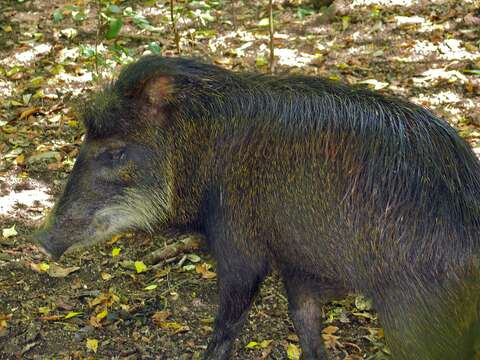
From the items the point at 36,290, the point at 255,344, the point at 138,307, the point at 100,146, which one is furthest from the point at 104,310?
the point at 100,146

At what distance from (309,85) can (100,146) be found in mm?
1007

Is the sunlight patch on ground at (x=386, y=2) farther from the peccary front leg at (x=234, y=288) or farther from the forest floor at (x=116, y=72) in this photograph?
the peccary front leg at (x=234, y=288)

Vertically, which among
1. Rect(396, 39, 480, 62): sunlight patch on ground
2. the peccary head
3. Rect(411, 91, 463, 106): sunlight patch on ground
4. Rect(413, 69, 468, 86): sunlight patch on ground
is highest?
the peccary head

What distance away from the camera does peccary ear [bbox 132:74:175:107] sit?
11.1 feet

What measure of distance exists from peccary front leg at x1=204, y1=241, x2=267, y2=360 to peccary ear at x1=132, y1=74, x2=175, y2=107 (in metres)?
0.72

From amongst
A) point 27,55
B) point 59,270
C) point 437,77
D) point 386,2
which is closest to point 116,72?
point 59,270

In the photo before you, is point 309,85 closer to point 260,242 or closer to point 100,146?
point 260,242

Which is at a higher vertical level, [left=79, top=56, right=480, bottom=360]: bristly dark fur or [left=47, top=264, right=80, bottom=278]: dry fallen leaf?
[left=79, top=56, right=480, bottom=360]: bristly dark fur

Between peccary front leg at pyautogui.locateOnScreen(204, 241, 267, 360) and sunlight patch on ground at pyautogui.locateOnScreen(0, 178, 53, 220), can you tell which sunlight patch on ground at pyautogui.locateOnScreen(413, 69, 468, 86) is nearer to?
sunlight patch on ground at pyautogui.locateOnScreen(0, 178, 53, 220)

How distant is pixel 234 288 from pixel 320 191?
65 cm

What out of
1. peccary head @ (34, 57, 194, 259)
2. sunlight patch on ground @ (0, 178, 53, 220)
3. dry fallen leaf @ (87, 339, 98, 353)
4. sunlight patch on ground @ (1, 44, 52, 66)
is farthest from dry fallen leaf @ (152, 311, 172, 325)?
sunlight patch on ground @ (1, 44, 52, 66)

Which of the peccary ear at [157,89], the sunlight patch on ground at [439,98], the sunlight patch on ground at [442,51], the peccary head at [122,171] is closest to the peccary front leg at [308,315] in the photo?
the peccary head at [122,171]

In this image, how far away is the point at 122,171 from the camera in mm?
3455

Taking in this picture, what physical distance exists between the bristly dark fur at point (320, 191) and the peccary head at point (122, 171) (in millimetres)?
16
